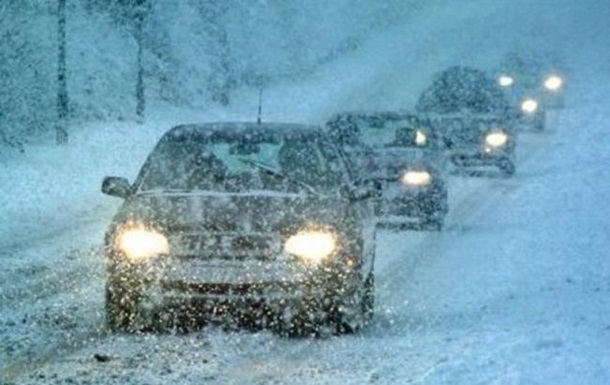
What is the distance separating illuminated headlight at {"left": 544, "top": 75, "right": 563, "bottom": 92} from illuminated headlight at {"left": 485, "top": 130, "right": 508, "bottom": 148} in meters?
17.9

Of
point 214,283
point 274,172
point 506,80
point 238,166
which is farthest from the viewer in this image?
point 506,80

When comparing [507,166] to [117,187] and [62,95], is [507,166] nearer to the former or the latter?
[62,95]

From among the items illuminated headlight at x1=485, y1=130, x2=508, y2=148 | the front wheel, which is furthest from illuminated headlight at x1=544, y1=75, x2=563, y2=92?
the front wheel

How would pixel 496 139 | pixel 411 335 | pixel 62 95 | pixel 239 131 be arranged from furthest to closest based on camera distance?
pixel 62 95
pixel 496 139
pixel 239 131
pixel 411 335

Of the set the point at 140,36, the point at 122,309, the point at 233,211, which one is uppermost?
the point at 140,36

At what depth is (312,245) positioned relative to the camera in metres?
8.67

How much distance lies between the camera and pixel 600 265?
1305 centimetres

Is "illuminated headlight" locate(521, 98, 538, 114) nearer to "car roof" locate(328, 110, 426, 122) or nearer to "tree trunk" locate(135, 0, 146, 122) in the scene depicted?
"tree trunk" locate(135, 0, 146, 122)

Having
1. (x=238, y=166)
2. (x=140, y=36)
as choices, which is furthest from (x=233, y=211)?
(x=140, y=36)

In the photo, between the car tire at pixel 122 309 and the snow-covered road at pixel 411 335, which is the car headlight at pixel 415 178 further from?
the car tire at pixel 122 309

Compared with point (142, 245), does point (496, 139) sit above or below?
above

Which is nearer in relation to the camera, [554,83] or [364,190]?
[364,190]

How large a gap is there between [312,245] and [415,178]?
780cm

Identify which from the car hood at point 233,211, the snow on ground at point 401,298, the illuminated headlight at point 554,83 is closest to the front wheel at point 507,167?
the snow on ground at point 401,298
